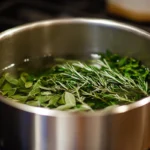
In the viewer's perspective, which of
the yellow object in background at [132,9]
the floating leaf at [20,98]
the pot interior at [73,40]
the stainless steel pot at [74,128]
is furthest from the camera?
the yellow object in background at [132,9]

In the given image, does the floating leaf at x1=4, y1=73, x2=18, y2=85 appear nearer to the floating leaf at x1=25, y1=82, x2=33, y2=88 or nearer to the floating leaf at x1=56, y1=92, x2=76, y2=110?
the floating leaf at x1=25, y1=82, x2=33, y2=88

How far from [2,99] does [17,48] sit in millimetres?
284

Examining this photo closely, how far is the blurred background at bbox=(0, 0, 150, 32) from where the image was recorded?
3.66ft

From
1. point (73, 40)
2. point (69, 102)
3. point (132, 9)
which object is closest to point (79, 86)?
point (69, 102)

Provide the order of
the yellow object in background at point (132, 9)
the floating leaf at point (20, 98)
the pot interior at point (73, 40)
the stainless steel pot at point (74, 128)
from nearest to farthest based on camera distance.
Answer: the stainless steel pot at point (74, 128) < the floating leaf at point (20, 98) < the pot interior at point (73, 40) < the yellow object in background at point (132, 9)

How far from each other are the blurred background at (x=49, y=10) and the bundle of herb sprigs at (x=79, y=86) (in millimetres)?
234

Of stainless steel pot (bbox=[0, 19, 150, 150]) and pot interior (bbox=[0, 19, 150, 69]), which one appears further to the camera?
pot interior (bbox=[0, 19, 150, 69])

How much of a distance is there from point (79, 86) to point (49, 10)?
43cm

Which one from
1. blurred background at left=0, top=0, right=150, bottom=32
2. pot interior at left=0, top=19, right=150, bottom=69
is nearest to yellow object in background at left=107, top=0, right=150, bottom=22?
blurred background at left=0, top=0, right=150, bottom=32

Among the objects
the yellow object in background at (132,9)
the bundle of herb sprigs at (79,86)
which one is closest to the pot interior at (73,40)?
the bundle of herb sprigs at (79,86)

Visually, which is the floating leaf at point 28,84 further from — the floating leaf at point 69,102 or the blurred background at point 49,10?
the blurred background at point 49,10

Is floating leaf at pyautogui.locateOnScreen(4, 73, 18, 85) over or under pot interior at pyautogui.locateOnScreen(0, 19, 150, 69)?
under

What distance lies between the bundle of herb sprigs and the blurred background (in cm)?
23

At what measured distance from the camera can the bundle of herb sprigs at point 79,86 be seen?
2.44 ft
